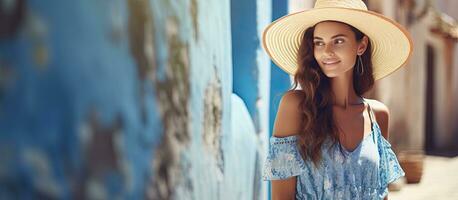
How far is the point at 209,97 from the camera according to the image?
8.73 ft

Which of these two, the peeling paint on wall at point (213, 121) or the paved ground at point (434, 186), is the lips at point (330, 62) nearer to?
the peeling paint on wall at point (213, 121)

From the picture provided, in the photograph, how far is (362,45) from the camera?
2090mm

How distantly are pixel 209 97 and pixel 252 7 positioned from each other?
1.00 meters

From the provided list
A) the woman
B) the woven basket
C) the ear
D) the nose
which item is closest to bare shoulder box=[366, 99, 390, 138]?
the woman

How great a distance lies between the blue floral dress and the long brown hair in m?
0.03

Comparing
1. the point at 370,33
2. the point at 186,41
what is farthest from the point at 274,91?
the point at 370,33

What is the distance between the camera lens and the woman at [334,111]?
182 cm

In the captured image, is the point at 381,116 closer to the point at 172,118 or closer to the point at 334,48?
the point at 334,48

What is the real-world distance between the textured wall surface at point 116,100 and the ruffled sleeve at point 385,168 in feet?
2.39

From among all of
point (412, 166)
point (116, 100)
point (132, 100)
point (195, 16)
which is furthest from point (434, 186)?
point (116, 100)

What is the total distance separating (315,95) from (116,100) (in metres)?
0.58

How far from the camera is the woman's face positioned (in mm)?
1938

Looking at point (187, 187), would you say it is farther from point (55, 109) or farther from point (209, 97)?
point (55, 109)

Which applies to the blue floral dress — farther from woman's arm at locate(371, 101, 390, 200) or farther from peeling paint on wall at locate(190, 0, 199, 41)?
peeling paint on wall at locate(190, 0, 199, 41)
